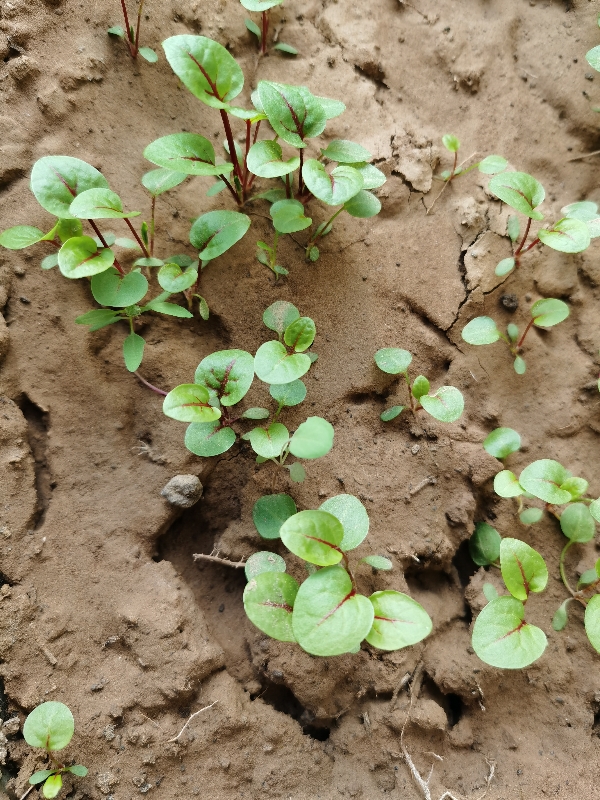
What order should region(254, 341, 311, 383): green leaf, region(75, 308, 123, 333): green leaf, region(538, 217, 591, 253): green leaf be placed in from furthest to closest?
1. region(538, 217, 591, 253): green leaf
2. region(75, 308, 123, 333): green leaf
3. region(254, 341, 311, 383): green leaf

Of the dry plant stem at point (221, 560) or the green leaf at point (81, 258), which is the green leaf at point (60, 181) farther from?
the dry plant stem at point (221, 560)

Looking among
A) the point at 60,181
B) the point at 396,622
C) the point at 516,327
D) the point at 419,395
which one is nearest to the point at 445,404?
the point at 419,395

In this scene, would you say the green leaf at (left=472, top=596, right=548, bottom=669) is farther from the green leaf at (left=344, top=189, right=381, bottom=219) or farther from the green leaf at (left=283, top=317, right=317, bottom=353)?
the green leaf at (left=344, top=189, right=381, bottom=219)

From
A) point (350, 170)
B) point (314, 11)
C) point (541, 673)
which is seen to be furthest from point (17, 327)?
point (541, 673)

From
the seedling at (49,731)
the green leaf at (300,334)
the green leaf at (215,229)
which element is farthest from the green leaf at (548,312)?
the seedling at (49,731)

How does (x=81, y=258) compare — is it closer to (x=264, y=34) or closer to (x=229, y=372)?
(x=229, y=372)

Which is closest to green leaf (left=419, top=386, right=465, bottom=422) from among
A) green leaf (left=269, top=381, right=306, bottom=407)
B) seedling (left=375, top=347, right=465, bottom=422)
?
seedling (left=375, top=347, right=465, bottom=422)

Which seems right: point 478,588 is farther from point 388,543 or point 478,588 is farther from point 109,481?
point 109,481
